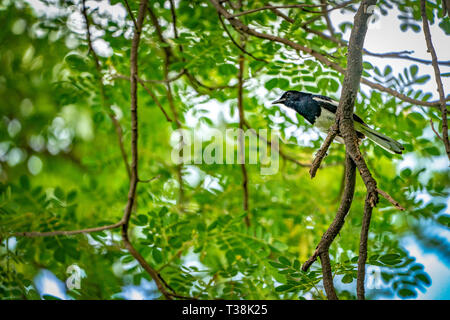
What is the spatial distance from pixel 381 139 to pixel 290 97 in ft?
2.52

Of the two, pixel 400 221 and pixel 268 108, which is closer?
pixel 268 108

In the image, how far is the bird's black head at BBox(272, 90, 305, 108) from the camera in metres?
2.90

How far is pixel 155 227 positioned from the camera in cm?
279

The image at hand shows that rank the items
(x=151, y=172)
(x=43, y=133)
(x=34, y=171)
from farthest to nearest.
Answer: (x=34, y=171)
(x=43, y=133)
(x=151, y=172)

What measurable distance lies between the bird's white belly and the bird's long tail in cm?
30

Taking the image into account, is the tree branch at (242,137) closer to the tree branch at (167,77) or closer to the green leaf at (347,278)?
the tree branch at (167,77)

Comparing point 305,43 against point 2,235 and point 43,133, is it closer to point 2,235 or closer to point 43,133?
point 2,235

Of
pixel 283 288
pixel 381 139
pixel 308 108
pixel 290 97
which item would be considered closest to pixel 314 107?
pixel 308 108

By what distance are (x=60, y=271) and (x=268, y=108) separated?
1801mm

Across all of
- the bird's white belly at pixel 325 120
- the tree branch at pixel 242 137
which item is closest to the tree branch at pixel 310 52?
the bird's white belly at pixel 325 120

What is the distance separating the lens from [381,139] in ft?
7.79

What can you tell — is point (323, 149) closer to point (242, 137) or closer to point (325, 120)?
point (325, 120)

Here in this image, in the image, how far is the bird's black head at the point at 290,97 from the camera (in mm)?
2901
